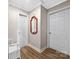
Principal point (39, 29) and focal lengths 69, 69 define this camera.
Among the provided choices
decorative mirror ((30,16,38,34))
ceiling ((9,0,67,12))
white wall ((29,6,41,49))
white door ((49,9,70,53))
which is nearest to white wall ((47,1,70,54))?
white door ((49,9,70,53))

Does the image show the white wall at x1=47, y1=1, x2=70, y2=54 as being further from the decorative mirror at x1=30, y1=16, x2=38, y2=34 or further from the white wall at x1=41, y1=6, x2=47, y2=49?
the decorative mirror at x1=30, y1=16, x2=38, y2=34

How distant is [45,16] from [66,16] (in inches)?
34.7

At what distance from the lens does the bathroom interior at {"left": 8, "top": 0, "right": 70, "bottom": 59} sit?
223 cm

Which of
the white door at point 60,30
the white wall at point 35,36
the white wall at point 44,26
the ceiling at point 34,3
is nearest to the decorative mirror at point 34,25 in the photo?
the white wall at point 35,36

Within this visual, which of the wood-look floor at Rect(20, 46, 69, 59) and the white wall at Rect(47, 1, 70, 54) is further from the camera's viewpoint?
the white wall at Rect(47, 1, 70, 54)

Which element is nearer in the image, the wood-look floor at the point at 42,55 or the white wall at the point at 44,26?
the wood-look floor at the point at 42,55

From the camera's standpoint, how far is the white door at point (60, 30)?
2.17m

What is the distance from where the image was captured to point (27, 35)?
2752 mm

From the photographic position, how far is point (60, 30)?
7.86 ft

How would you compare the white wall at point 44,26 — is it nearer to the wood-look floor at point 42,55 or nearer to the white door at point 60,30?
the white door at point 60,30
